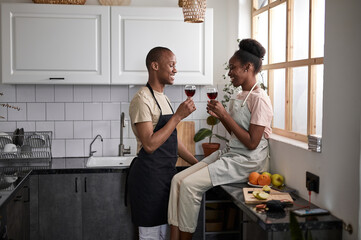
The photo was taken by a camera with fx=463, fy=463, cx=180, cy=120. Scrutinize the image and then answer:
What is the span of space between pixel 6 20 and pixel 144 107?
151 centimetres

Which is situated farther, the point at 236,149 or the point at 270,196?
the point at 236,149

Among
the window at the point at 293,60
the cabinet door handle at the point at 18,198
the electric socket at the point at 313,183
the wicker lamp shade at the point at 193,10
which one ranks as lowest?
the cabinet door handle at the point at 18,198

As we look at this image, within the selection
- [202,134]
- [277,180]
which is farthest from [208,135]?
[277,180]

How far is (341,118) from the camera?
2312mm

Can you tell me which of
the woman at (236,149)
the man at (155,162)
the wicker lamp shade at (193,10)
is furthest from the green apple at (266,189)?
the wicker lamp shade at (193,10)

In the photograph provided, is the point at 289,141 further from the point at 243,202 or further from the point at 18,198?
the point at 18,198

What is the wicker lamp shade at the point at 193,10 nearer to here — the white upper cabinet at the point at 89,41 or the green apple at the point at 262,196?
the white upper cabinet at the point at 89,41

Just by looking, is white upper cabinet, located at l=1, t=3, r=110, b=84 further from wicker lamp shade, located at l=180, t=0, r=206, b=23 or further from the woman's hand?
the woman's hand

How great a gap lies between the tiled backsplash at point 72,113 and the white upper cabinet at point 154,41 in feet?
1.38

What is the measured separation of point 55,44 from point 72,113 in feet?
2.28

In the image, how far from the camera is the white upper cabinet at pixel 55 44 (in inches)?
140

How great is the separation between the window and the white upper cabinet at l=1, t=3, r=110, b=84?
1254mm

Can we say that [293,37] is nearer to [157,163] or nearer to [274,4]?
[274,4]

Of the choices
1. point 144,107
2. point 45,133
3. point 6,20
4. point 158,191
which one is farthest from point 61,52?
point 158,191
